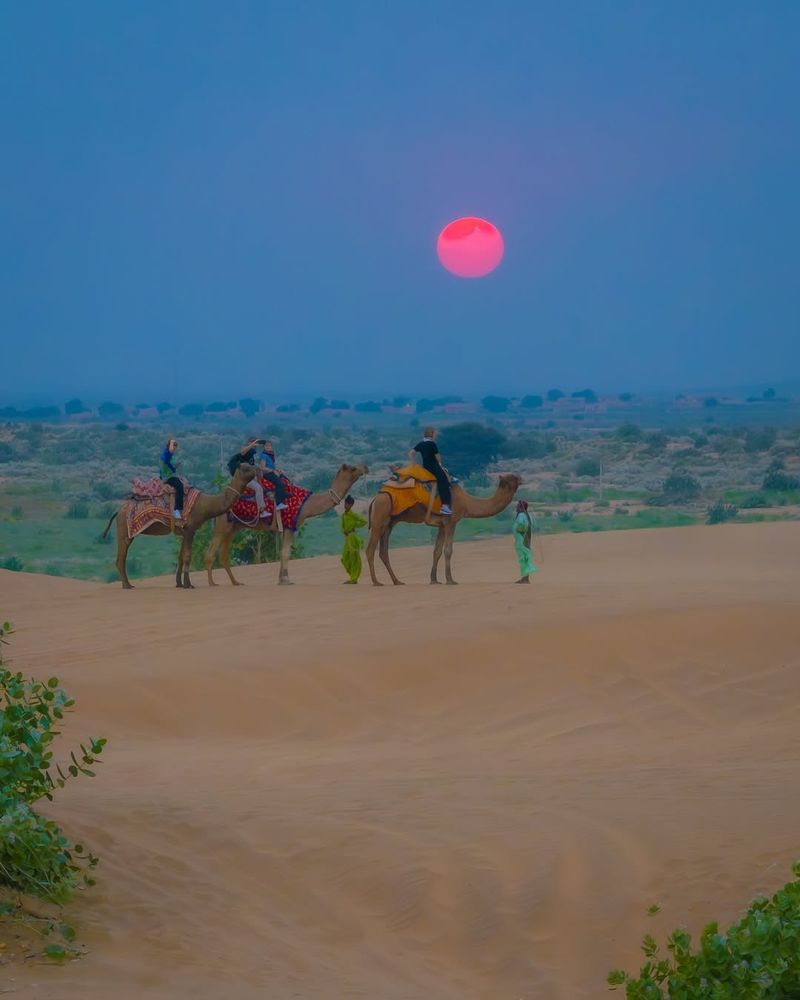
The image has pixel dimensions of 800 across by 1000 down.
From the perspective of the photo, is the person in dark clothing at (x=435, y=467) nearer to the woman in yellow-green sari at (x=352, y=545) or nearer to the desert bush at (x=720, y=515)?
the woman in yellow-green sari at (x=352, y=545)

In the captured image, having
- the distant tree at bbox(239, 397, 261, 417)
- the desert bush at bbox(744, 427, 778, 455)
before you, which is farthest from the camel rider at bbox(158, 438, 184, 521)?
the distant tree at bbox(239, 397, 261, 417)

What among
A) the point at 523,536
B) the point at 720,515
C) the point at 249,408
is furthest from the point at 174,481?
the point at 249,408

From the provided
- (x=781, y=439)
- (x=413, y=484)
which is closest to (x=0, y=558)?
(x=413, y=484)

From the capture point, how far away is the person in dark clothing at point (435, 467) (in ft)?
68.0

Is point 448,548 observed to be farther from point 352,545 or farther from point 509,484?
point 352,545

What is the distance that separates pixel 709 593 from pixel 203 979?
13592 mm

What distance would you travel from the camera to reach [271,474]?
21469 millimetres

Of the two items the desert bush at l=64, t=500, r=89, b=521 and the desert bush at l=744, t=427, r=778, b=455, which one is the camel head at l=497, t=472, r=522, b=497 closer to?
the desert bush at l=64, t=500, r=89, b=521

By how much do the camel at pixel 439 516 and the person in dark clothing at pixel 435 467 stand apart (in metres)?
0.33

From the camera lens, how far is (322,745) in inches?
530

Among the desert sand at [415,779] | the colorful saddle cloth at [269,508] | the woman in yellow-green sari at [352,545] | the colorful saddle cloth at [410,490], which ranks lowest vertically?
the desert sand at [415,779]

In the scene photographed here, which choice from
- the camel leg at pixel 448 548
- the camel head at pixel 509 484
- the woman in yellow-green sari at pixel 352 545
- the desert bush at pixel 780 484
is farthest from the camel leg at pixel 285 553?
the desert bush at pixel 780 484

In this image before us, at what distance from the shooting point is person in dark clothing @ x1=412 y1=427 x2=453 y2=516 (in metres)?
20.7

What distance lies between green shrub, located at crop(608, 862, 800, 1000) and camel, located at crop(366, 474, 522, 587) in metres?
14.7
